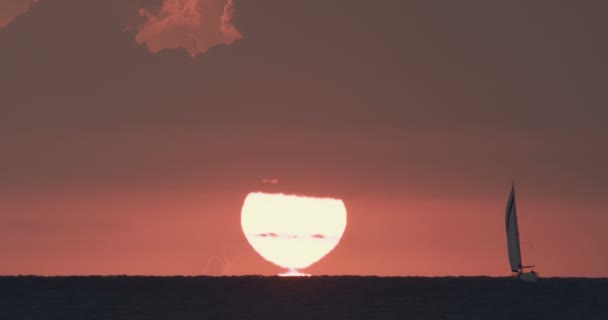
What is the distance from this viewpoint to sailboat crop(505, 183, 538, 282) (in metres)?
152

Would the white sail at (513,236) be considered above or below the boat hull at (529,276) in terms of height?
above
